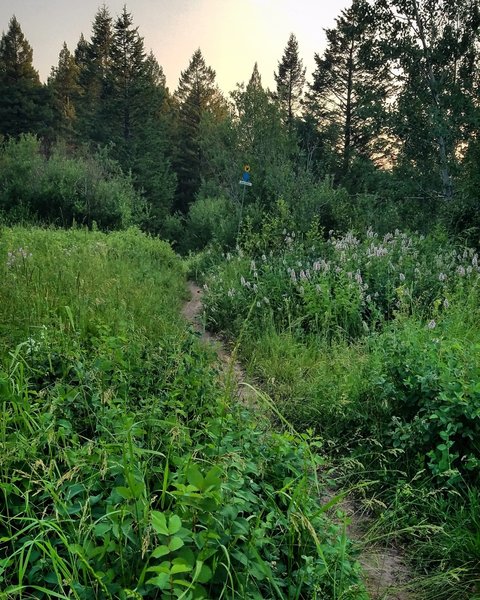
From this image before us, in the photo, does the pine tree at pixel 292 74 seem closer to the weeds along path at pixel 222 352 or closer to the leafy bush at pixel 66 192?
the leafy bush at pixel 66 192

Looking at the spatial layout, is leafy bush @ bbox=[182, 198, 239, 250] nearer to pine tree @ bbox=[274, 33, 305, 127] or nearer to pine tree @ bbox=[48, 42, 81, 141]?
pine tree @ bbox=[274, 33, 305, 127]

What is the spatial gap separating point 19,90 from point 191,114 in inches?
632

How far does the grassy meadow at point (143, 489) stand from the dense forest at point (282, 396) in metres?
0.01

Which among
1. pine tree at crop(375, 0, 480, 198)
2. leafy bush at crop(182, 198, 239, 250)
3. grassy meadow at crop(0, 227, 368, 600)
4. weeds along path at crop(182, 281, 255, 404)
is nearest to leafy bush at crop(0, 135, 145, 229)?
leafy bush at crop(182, 198, 239, 250)

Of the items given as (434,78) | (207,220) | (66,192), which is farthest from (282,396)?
(207,220)

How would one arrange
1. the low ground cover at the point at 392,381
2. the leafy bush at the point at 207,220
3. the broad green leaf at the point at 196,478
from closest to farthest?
the broad green leaf at the point at 196,478 → the low ground cover at the point at 392,381 → the leafy bush at the point at 207,220

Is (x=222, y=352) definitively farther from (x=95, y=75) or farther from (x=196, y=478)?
(x=95, y=75)

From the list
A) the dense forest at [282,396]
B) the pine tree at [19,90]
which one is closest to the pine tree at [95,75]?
the pine tree at [19,90]

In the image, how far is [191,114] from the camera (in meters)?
45.3

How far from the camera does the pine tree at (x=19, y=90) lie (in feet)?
132

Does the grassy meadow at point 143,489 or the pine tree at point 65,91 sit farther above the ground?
the pine tree at point 65,91

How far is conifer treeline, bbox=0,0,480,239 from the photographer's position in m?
13.2

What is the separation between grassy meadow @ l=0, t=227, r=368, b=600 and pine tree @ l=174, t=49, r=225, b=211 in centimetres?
4274

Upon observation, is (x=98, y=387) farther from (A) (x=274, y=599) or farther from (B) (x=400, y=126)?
(B) (x=400, y=126)
